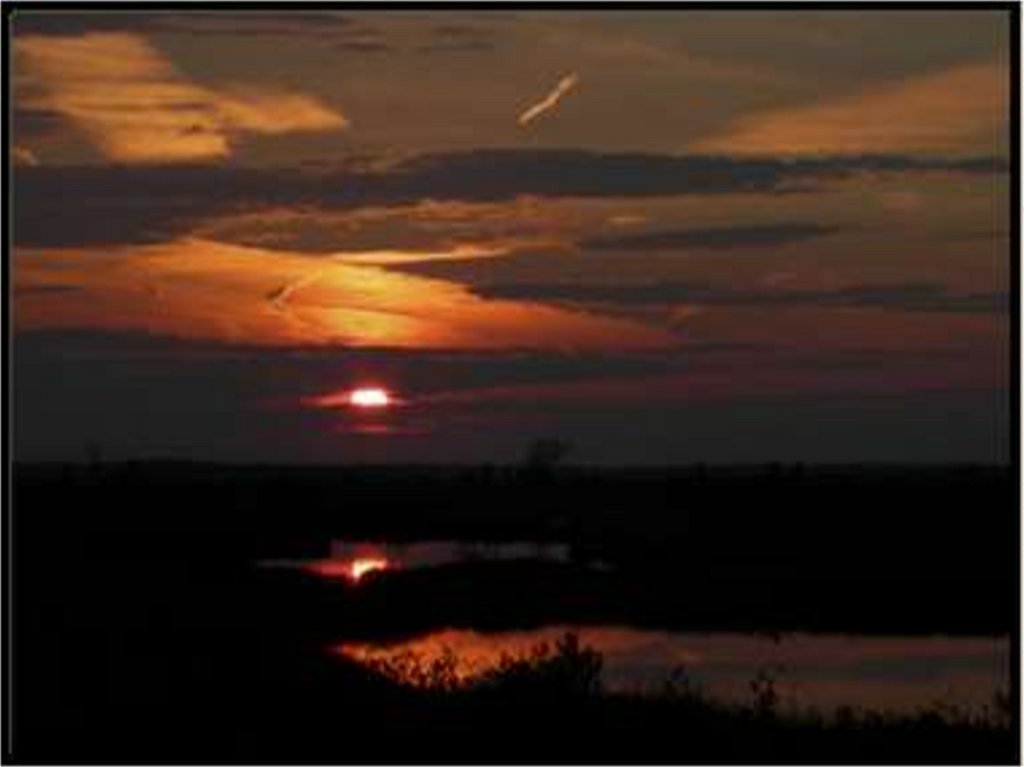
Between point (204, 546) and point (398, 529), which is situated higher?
point (204, 546)

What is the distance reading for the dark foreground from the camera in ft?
66.9

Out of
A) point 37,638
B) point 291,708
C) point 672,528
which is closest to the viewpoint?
point 291,708

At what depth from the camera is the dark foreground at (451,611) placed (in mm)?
20391

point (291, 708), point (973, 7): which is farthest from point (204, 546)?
point (973, 7)

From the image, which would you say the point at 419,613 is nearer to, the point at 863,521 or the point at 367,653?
the point at 367,653

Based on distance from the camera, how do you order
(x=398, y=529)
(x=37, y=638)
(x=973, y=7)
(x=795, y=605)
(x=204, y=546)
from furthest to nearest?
1. (x=398, y=529)
2. (x=204, y=546)
3. (x=795, y=605)
4. (x=37, y=638)
5. (x=973, y=7)

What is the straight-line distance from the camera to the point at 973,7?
15.1m

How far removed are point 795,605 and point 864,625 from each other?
405 cm

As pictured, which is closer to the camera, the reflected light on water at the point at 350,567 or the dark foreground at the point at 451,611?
the dark foreground at the point at 451,611

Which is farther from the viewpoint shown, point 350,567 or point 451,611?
point 350,567

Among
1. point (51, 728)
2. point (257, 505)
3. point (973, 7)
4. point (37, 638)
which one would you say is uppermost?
point (973, 7)

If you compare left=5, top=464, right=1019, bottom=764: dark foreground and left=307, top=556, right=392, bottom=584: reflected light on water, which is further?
left=307, top=556, right=392, bottom=584: reflected light on water

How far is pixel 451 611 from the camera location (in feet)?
154

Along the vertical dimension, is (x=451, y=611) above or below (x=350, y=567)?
above
